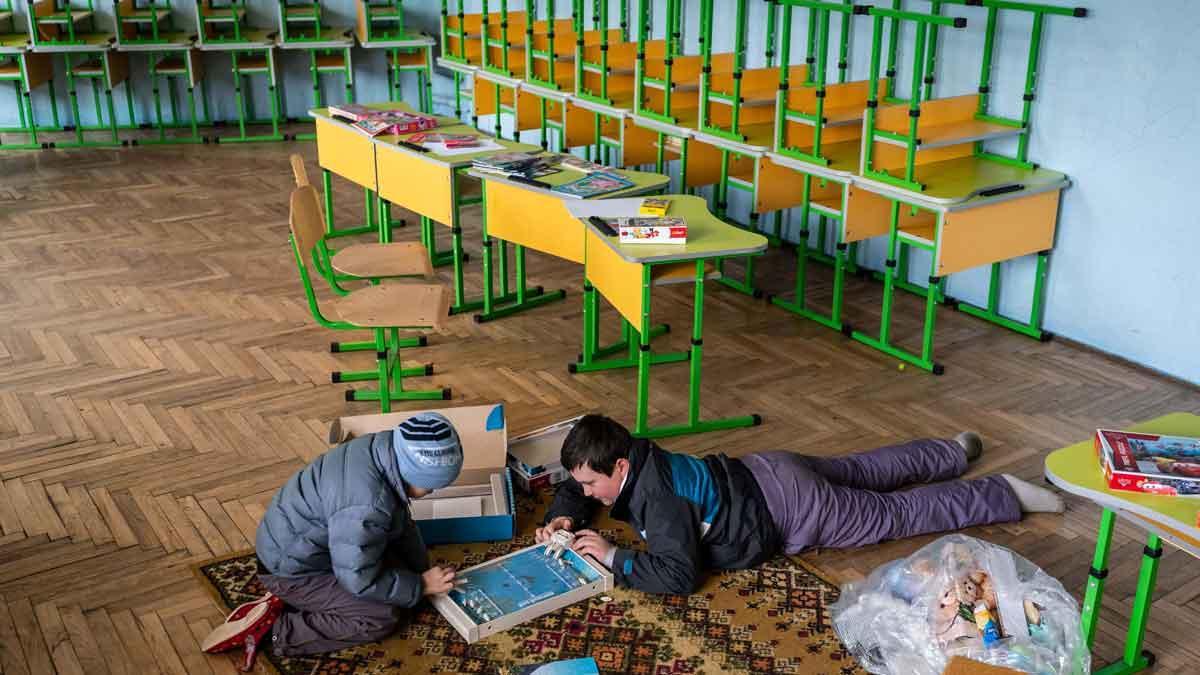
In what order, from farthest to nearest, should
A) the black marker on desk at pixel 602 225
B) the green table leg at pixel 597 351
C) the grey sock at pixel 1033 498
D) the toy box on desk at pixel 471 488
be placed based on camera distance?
the green table leg at pixel 597 351 < the black marker on desk at pixel 602 225 < the grey sock at pixel 1033 498 < the toy box on desk at pixel 471 488

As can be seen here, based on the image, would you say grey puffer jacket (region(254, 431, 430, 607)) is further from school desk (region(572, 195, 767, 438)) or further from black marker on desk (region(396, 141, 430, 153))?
black marker on desk (region(396, 141, 430, 153))

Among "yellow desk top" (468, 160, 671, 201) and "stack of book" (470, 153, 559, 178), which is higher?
"stack of book" (470, 153, 559, 178)

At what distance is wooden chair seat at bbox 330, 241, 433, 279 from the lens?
4.95 meters

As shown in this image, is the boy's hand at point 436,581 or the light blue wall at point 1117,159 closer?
the boy's hand at point 436,581

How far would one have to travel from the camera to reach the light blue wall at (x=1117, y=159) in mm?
4867

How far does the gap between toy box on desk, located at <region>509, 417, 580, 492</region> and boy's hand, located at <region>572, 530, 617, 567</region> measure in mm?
526

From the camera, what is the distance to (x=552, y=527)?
11.8 ft

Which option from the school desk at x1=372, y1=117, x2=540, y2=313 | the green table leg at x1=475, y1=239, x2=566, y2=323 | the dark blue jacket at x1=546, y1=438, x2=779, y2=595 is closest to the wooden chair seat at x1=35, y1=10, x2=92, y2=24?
the school desk at x1=372, y1=117, x2=540, y2=313

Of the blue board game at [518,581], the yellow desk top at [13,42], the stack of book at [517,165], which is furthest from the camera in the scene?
the yellow desk top at [13,42]

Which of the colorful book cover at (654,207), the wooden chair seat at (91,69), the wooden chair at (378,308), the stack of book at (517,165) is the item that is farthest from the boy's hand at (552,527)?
the wooden chair seat at (91,69)

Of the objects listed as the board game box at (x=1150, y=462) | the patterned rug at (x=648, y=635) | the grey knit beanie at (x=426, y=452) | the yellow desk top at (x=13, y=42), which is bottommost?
the patterned rug at (x=648, y=635)

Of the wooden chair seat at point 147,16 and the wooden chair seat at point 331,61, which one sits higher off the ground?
the wooden chair seat at point 147,16

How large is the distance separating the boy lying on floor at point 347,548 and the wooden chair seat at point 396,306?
125 centimetres

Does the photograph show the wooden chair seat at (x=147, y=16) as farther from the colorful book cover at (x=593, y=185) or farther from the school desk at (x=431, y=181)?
the colorful book cover at (x=593, y=185)
